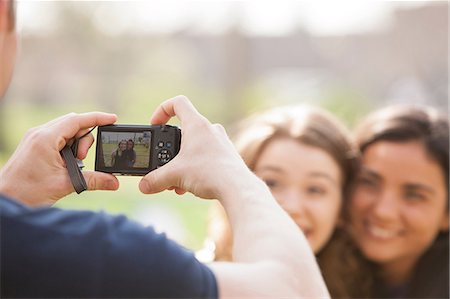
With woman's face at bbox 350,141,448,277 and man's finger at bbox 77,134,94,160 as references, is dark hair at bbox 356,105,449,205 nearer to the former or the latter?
woman's face at bbox 350,141,448,277

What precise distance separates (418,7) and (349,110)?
10.4 m

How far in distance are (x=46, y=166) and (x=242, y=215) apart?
0.52 meters

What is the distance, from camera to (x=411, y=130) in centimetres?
301

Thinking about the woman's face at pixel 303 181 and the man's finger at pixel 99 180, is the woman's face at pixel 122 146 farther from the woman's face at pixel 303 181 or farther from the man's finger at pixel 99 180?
the woman's face at pixel 303 181

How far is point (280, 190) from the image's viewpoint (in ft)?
9.20

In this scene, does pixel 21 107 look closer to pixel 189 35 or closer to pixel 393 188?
pixel 189 35

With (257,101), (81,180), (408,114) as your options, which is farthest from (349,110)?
(81,180)

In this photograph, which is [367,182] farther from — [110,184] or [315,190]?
[110,184]

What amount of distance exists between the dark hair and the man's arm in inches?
65.4

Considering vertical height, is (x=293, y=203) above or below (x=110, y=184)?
below

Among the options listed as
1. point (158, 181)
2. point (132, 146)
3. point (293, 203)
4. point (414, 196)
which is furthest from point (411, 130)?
point (158, 181)

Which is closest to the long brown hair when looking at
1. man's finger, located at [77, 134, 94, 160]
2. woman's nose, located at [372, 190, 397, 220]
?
woman's nose, located at [372, 190, 397, 220]

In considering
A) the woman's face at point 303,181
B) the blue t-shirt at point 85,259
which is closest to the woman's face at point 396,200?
the woman's face at point 303,181

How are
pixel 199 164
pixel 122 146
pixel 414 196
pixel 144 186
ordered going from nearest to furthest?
pixel 199 164 → pixel 144 186 → pixel 122 146 → pixel 414 196
